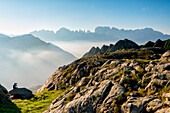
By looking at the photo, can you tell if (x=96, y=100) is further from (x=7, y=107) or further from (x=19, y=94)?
(x=19, y=94)

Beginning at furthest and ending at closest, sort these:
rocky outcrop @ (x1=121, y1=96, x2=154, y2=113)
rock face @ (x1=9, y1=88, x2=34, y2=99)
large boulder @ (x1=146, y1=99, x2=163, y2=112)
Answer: rock face @ (x1=9, y1=88, x2=34, y2=99) < rocky outcrop @ (x1=121, y1=96, x2=154, y2=113) < large boulder @ (x1=146, y1=99, x2=163, y2=112)

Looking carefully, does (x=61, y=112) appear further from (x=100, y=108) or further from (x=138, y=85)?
(x=138, y=85)

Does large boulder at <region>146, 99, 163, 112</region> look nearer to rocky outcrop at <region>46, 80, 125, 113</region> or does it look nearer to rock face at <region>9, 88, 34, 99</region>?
rocky outcrop at <region>46, 80, 125, 113</region>

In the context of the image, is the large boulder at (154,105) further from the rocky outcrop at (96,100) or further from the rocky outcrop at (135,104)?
the rocky outcrop at (96,100)

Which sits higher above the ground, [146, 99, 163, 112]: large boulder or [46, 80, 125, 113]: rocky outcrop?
[46, 80, 125, 113]: rocky outcrop

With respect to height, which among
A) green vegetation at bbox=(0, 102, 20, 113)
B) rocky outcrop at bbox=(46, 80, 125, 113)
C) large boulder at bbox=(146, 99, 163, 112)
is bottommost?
large boulder at bbox=(146, 99, 163, 112)

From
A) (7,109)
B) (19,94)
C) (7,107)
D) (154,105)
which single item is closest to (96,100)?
(154,105)

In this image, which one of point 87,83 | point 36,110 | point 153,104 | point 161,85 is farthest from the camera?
point 87,83

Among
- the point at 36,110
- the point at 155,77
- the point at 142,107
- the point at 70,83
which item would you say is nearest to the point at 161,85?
the point at 155,77

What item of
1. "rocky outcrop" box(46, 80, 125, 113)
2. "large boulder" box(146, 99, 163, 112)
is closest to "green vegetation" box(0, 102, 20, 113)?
"rocky outcrop" box(46, 80, 125, 113)

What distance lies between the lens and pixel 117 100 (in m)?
20.8

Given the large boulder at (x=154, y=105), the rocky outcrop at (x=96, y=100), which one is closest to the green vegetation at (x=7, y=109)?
the rocky outcrop at (x=96, y=100)

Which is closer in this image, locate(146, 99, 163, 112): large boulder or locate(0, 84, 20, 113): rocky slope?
locate(146, 99, 163, 112): large boulder

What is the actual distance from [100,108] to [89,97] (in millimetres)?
3098
